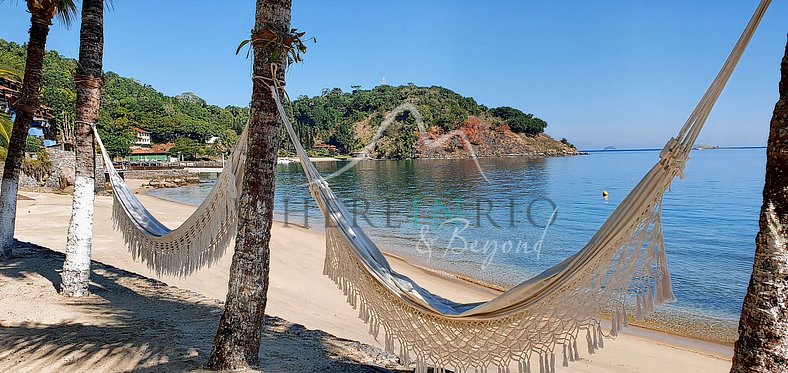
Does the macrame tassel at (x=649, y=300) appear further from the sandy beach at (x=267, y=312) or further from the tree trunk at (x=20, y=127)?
the tree trunk at (x=20, y=127)

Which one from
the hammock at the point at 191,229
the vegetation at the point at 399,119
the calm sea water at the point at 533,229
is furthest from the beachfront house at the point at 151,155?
the hammock at the point at 191,229

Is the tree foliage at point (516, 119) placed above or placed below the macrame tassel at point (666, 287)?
above

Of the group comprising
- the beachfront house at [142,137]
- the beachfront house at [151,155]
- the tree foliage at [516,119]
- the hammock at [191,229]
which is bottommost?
the hammock at [191,229]

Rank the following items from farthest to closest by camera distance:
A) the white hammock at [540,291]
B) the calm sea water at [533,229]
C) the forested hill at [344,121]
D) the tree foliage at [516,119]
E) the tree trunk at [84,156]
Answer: the tree foliage at [516,119]
the forested hill at [344,121]
the calm sea water at [533,229]
the tree trunk at [84,156]
the white hammock at [540,291]

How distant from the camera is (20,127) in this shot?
4191mm

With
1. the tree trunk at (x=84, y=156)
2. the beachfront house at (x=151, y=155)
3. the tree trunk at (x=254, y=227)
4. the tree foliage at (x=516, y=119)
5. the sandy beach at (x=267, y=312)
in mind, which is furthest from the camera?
the tree foliage at (x=516, y=119)

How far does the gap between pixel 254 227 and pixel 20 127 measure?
3.42m

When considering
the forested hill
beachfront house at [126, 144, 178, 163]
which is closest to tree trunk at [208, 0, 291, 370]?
the forested hill

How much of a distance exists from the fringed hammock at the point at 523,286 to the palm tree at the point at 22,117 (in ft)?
8.70

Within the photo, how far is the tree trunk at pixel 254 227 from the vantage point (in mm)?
2066

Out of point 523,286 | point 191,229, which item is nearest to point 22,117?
point 191,229

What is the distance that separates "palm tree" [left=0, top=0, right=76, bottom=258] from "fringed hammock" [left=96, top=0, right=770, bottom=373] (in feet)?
8.70

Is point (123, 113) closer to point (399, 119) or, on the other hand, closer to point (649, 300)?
point (399, 119)

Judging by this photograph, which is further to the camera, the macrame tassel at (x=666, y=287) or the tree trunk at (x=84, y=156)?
the tree trunk at (x=84, y=156)
